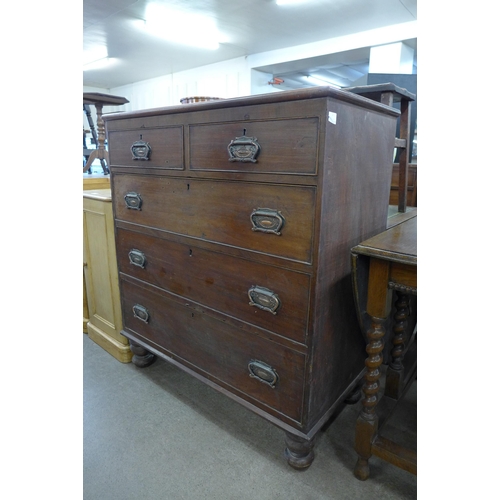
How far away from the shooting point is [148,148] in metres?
1.48

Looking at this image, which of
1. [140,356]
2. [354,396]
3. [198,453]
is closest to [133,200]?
[140,356]

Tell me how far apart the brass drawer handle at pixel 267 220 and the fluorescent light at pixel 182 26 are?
165 inches

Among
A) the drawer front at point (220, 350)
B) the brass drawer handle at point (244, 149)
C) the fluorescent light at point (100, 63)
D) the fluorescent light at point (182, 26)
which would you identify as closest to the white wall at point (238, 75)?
the fluorescent light at point (182, 26)

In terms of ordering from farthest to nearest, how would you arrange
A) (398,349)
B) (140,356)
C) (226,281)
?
(140,356) < (398,349) < (226,281)

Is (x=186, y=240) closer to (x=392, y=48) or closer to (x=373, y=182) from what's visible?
(x=373, y=182)

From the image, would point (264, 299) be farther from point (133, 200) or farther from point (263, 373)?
point (133, 200)

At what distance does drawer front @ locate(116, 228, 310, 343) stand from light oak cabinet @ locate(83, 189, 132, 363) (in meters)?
0.18

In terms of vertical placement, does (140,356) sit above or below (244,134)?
below

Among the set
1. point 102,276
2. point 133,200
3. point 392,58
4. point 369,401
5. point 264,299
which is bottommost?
point 369,401

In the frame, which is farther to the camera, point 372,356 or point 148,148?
point 148,148

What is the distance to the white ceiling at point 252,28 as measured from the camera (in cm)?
405

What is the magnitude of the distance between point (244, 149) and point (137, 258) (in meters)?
0.81

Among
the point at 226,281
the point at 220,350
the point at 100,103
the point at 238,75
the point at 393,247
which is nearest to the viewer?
the point at 393,247
